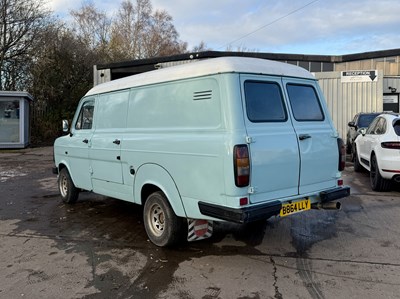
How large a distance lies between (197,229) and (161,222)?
579 mm

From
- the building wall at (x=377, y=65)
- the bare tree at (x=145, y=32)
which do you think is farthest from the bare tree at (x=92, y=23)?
the building wall at (x=377, y=65)

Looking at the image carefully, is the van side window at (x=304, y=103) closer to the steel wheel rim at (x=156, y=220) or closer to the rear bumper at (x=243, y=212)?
the rear bumper at (x=243, y=212)

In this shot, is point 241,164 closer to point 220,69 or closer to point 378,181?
point 220,69

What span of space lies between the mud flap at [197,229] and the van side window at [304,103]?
66.7 inches

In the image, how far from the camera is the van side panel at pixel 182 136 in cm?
437

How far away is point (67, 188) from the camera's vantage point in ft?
25.9

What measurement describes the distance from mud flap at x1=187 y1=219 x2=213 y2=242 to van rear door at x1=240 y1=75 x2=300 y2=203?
911mm

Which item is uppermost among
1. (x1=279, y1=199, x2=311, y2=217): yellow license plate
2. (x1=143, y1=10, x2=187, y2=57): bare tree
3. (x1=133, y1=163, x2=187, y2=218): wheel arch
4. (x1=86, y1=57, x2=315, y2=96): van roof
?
(x1=143, y1=10, x2=187, y2=57): bare tree

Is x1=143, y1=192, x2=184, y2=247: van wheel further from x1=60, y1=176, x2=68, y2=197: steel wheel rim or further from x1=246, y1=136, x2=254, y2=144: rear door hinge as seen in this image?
x1=60, y1=176, x2=68, y2=197: steel wheel rim

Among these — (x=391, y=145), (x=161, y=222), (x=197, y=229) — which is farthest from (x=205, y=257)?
(x=391, y=145)

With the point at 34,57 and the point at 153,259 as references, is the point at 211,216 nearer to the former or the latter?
the point at 153,259

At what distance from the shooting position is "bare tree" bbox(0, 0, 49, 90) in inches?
936

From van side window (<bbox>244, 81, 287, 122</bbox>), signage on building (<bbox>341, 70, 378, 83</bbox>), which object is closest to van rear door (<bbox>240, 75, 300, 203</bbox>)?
van side window (<bbox>244, 81, 287, 122</bbox>)

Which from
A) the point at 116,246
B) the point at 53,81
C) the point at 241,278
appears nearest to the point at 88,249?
the point at 116,246
